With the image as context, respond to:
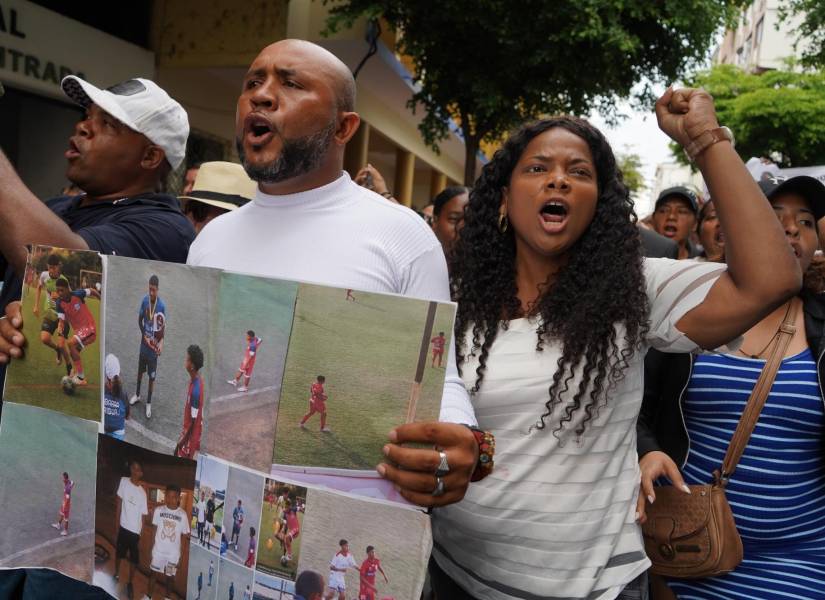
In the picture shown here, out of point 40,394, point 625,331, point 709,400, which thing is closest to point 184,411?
point 40,394

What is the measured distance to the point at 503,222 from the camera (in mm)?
2301

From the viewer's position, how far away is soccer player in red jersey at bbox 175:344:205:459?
1.49 m

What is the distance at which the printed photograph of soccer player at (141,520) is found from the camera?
1538 millimetres

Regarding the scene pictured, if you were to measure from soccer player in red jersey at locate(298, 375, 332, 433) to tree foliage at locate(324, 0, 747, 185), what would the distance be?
921 cm

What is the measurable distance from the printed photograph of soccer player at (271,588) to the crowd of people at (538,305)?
31 cm

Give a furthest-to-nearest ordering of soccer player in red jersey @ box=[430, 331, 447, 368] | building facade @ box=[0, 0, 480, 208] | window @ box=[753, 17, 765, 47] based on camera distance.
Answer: window @ box=[753, 17, 765, 47]
building facade @ box=[0, 0, 480, 208]
soccer player in red jersey @ box=[430, 331, 447, 368]

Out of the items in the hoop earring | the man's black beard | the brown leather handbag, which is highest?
the man's black beard

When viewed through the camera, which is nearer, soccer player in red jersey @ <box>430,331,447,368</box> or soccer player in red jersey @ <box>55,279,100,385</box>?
soccer player in red jersey @ <box>430,331,447,368</box>

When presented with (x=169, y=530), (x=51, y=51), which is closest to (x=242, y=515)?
(x=169, y=530)

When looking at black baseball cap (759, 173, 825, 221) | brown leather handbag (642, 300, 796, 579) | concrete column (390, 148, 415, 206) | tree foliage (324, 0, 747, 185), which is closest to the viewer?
brown leather handbag (642, 300, 796, 579)

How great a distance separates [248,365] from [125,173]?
129 centimetres

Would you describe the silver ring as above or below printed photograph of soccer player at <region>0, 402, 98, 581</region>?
above

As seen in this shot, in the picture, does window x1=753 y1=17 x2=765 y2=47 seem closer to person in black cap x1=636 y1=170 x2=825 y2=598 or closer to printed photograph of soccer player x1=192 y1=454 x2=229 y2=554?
Result: person in black cap x1=636 y1=170 x2=825 y2=598

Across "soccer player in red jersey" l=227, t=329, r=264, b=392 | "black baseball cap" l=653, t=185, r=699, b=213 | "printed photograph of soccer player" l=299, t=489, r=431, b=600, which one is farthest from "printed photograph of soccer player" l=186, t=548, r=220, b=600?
"black baseball cap" l=653, t=185, r=699, b=213
